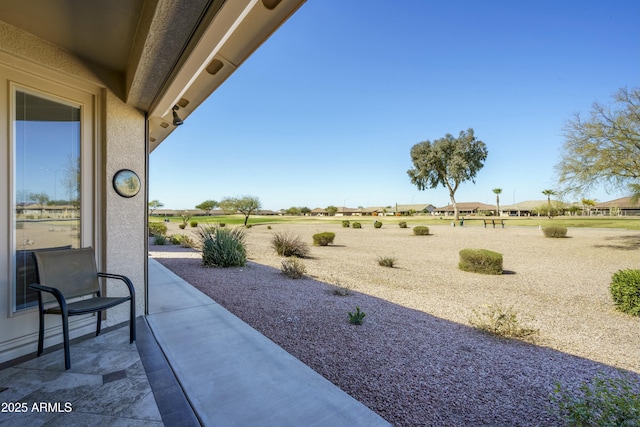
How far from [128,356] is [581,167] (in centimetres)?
2056

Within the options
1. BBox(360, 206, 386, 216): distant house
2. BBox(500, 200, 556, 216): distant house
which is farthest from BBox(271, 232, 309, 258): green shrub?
BBox(360, 206, 386, 216): distant house

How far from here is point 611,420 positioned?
61.7 inches

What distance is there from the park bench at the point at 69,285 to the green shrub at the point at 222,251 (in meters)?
4.49

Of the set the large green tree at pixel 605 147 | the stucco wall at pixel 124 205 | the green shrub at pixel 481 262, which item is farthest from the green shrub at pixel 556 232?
the stucco wall at pixel 124 205

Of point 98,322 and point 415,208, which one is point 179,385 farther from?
point 415,208

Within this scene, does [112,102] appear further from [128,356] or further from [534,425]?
[534,425]

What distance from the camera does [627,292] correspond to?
4.73 metres

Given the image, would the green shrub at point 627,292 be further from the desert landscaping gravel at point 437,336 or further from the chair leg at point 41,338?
the chair leg at point 41,338

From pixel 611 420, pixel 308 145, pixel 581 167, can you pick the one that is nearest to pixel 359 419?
pixel 611 420

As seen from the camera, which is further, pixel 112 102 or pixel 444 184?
pixel 444 184

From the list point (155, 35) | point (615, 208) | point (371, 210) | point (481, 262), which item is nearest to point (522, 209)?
point (615, 208)

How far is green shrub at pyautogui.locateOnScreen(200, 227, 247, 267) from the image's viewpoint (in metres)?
7.77

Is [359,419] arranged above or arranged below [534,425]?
above

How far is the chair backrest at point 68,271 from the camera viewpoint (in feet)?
8.99
